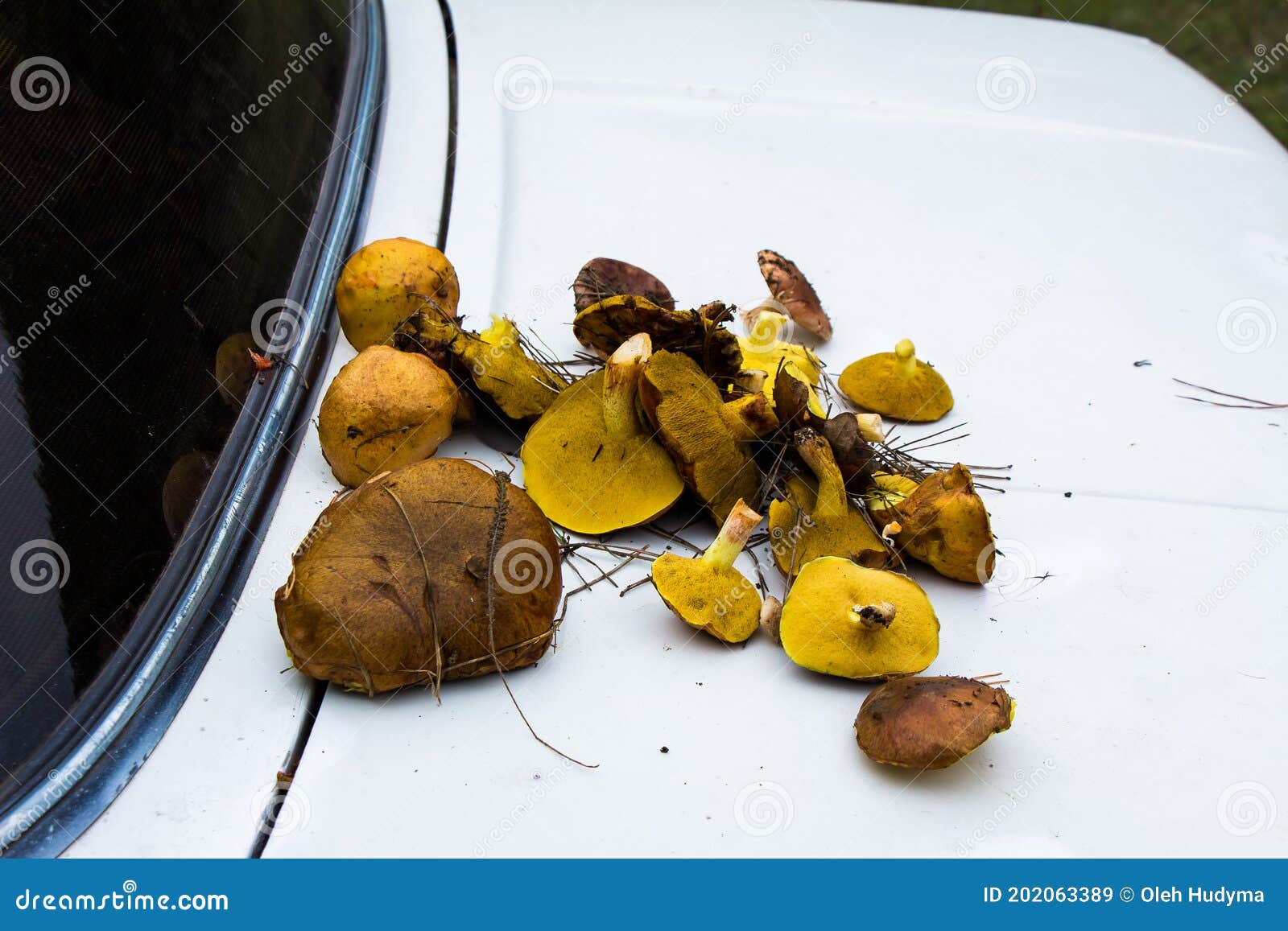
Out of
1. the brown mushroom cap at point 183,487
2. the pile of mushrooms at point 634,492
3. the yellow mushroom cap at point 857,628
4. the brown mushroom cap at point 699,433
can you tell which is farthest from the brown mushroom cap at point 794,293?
the brown mushroom cap at point 183,487

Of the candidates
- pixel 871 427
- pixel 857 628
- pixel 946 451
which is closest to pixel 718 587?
pixel 857 628

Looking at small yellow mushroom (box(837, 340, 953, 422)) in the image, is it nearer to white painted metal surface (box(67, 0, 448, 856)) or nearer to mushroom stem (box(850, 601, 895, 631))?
mushroom stem (box(850, 601, 895, 631))

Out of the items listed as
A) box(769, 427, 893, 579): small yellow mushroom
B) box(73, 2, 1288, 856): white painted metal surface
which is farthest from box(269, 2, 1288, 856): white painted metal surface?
box(769, 427, 893, 579): small yellow mushroom

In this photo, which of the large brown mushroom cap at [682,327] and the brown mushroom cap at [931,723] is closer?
the brown mushroom cap at [931,723]

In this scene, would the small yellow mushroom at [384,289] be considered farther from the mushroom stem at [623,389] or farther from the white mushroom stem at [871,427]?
the white mushroom stem at [871,427]

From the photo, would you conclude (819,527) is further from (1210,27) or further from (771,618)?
(1210,27)
